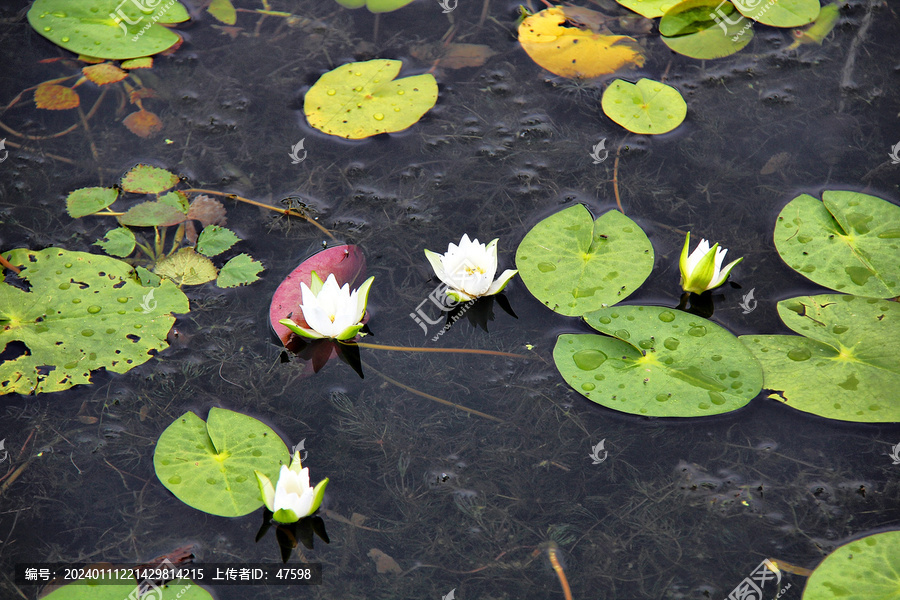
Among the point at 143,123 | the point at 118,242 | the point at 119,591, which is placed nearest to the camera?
the point at 119,591

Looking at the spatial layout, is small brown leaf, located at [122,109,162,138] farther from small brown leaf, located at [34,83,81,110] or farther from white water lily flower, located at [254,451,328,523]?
white water lily flower, located at [254,451,328,523]

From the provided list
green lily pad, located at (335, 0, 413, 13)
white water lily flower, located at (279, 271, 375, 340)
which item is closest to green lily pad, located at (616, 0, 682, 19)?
green lily pad, located at (335, 0, 413, 13)

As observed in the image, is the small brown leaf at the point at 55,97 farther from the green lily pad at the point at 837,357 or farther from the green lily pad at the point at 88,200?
the green lily pad at the point at 837,357

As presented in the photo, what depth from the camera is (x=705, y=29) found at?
381cm

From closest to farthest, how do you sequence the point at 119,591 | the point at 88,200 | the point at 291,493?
the point at 119,591, the point at 291,493, the point at 88,200

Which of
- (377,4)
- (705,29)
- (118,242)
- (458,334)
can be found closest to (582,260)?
(458,334)

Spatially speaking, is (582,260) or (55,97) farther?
(55,97)

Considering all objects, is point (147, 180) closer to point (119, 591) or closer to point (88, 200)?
point (88, 200)

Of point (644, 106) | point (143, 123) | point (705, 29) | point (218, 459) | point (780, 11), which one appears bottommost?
point (218, 459)

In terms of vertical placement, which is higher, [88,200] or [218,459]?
[88,200]

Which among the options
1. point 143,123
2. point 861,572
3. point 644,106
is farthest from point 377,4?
point 861,572

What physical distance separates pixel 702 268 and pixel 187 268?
2.19 meters

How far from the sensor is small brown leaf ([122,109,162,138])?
339 cm

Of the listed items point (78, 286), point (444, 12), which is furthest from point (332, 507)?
point (444, 12)
